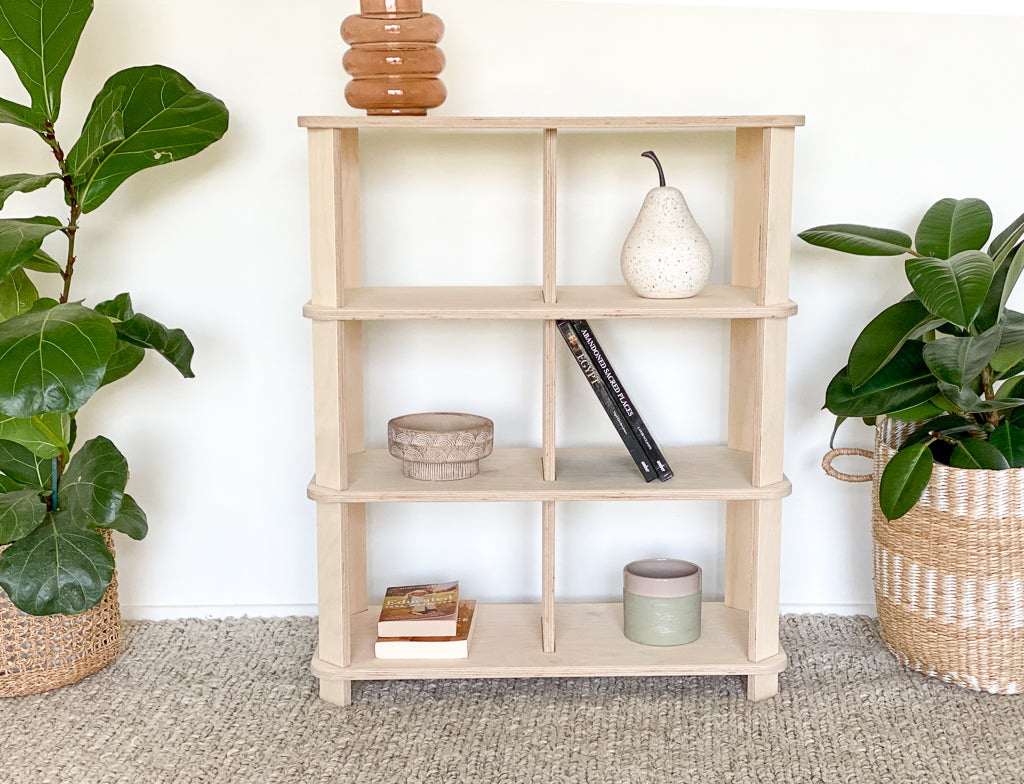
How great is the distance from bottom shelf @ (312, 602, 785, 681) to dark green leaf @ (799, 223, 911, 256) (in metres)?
0.75

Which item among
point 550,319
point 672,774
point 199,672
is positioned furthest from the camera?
point 199,672

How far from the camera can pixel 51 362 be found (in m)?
1.57

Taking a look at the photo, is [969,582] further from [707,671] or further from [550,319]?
[550,319]

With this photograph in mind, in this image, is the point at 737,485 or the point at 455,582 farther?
the point at 455,582

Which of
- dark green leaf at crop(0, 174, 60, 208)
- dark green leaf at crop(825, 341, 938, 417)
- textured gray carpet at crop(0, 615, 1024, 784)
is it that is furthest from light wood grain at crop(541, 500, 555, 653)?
dark green leaf at crop(0, 174, 60, 208)

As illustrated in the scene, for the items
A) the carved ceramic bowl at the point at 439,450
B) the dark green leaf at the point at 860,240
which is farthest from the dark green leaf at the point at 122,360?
the dark green leaf at the point at 860,240

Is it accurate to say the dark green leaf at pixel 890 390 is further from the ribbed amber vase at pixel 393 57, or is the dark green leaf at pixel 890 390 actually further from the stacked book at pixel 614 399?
the ribbed amber vase at pixel 393 57

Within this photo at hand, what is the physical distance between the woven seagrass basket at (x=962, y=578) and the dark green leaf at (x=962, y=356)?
10.2 inches

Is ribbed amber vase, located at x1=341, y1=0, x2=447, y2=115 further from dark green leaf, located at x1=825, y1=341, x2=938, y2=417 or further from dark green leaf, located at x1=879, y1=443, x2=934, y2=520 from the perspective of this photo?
dark green leaf, located at x1=879, y1=443, x2=934, y2=520

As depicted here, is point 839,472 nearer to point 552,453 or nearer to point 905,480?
point 905,480

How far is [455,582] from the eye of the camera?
2.17 meters

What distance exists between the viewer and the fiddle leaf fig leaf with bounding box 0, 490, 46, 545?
1.76 metres

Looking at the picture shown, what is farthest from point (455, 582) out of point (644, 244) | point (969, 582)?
point (969, 582)

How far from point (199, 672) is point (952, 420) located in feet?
4.93
